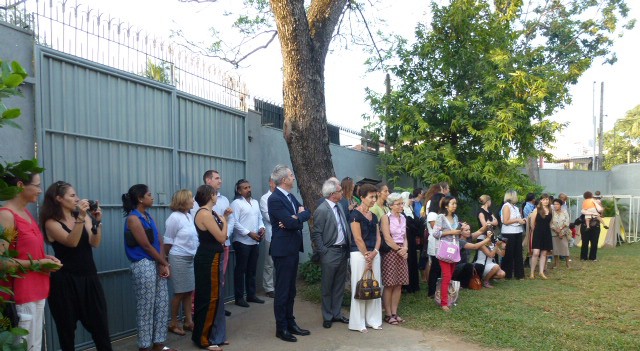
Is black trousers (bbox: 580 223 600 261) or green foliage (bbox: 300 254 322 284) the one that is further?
black trousers (bbox: 580 223 600 261)

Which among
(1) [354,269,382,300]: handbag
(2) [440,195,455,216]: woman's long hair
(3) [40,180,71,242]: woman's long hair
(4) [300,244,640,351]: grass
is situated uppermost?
(3) [40,180,71,242]: woman's long hair

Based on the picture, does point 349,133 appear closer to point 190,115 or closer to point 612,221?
point 190,115

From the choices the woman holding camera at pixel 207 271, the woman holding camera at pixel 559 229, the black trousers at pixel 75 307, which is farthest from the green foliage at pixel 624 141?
the black trousers at pixel 75 307

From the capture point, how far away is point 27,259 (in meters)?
4.29

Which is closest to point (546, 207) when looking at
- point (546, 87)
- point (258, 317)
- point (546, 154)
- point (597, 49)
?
point (546, 87)

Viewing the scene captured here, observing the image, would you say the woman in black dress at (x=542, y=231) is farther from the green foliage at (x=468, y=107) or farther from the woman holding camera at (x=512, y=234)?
the green foliage at (x=468, y=107)

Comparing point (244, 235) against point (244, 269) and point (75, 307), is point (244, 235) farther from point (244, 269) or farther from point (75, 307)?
point (75, 307)

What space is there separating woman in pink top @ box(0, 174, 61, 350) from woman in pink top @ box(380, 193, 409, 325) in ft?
14.6

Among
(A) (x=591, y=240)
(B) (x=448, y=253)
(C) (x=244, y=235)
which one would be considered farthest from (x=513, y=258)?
(C) (x=244, y=235)

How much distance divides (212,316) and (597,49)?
22.6 m

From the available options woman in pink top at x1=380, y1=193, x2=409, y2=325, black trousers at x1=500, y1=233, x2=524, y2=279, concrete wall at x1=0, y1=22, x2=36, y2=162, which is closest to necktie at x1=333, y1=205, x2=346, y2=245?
woman in pink top at x1=380, y1=193, x2=409, y2=325

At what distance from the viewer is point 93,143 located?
6.43 m

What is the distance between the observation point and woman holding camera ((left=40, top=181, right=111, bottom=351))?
4957mm

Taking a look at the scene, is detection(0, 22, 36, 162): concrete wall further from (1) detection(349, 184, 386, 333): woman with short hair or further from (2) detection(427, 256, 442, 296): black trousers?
(2) detection(427, 256, 442, 296): black trousers
